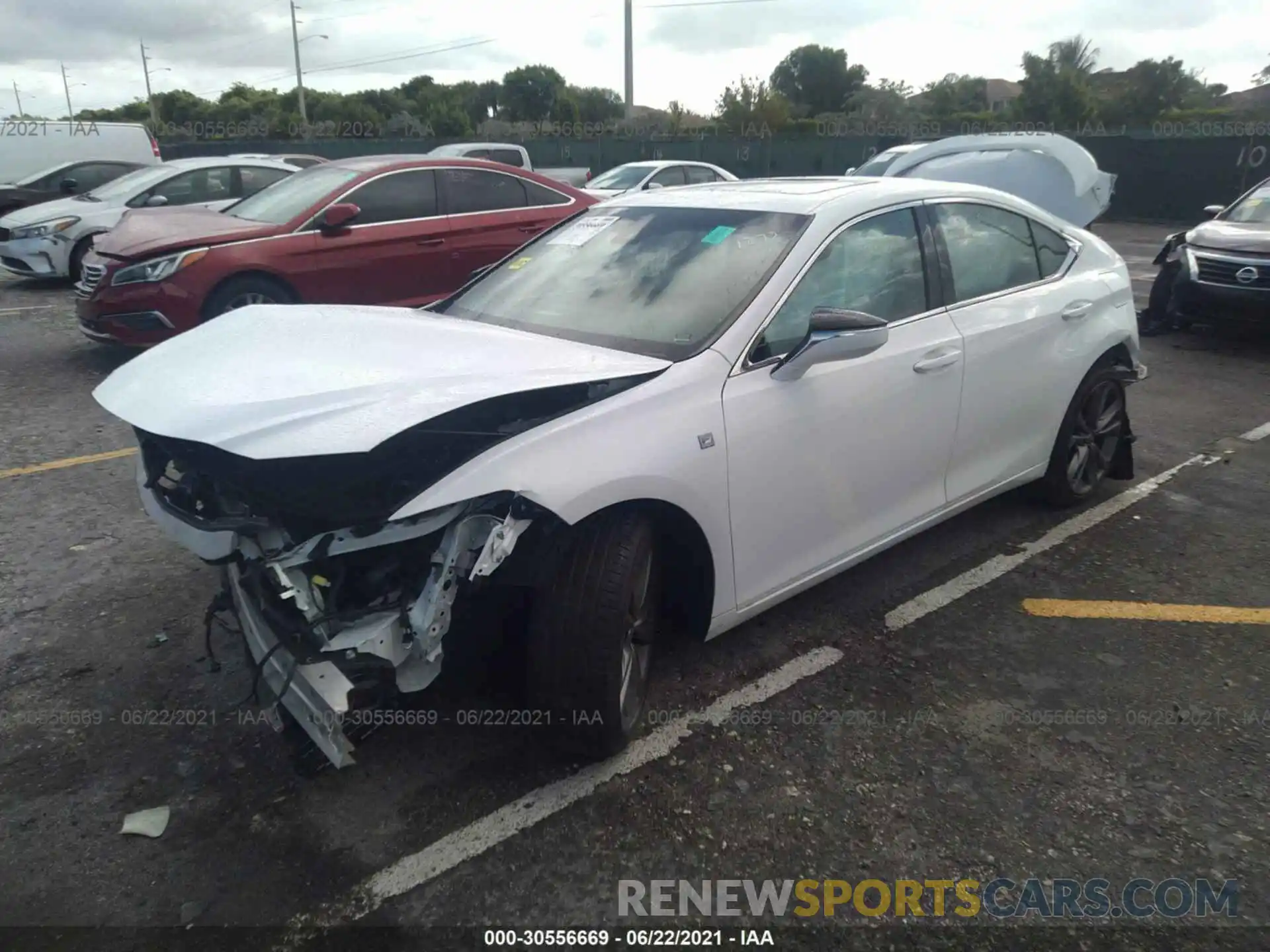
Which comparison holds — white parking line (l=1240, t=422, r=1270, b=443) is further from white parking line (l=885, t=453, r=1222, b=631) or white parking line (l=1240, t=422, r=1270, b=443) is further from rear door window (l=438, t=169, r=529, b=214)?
rear door window (l=438, t=169, r=529, b=214)

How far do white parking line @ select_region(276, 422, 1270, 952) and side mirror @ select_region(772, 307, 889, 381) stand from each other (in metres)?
A: 1.11

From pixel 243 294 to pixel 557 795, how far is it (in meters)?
5.64

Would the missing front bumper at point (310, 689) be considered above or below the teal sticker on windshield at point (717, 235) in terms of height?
below

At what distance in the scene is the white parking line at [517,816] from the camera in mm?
2287

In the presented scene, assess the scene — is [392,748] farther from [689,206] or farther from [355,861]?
[689,206]

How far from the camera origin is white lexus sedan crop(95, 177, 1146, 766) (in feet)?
7.81

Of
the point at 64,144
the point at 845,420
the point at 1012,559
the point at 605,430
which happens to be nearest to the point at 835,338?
the point at 845,420

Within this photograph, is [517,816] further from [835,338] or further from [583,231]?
[583,231]

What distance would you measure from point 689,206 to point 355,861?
2.60 meters

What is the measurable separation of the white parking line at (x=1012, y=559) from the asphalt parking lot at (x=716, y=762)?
0.7 inches

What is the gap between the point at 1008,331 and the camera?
152 inches

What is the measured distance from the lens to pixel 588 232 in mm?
3814

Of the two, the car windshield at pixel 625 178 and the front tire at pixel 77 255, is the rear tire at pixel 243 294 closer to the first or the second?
the front tire at pixel 77 255

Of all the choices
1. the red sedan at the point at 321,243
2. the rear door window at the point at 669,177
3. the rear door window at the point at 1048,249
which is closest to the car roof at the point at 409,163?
the red sedan at the point at 321,243
